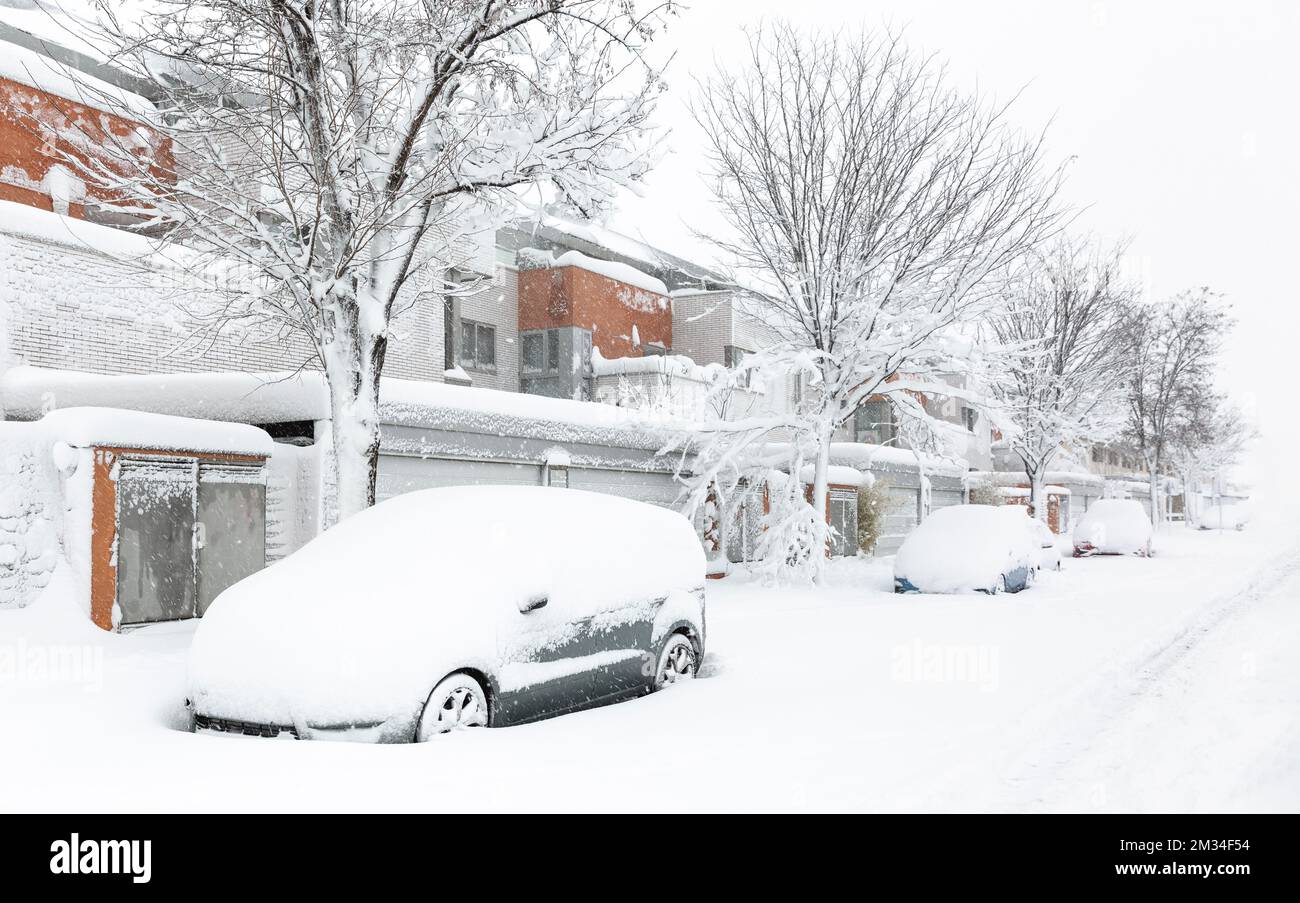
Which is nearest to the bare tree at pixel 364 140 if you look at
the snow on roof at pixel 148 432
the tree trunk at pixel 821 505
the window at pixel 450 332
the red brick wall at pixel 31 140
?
the snow on roof at pixel 148 432

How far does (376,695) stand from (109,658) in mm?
5193

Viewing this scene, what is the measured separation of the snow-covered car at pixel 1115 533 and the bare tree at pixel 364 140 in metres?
21.2

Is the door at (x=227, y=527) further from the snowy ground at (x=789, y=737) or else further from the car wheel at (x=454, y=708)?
the car wheel at (x=454, y=708)

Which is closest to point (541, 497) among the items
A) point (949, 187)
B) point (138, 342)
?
point (138, 342)

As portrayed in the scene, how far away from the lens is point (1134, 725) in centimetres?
707

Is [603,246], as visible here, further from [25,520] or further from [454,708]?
[454,708]

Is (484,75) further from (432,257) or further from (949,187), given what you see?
(949,187)

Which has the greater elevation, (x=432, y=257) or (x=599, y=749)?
(x=432, y=257)

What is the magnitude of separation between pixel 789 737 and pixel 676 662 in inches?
81.1

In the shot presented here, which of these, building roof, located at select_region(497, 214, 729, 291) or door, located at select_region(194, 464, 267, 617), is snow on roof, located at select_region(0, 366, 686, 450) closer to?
door, located at select_region(194, 464, 267, 617)

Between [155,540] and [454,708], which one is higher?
[155,540]

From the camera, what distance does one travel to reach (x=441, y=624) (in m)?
5.97

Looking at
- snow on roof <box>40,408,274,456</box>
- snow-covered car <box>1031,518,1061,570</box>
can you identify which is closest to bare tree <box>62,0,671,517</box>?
snow on roof <box>40,408,274,456</box>

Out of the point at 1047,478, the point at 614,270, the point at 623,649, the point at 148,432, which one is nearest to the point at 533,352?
the point at 614,270
